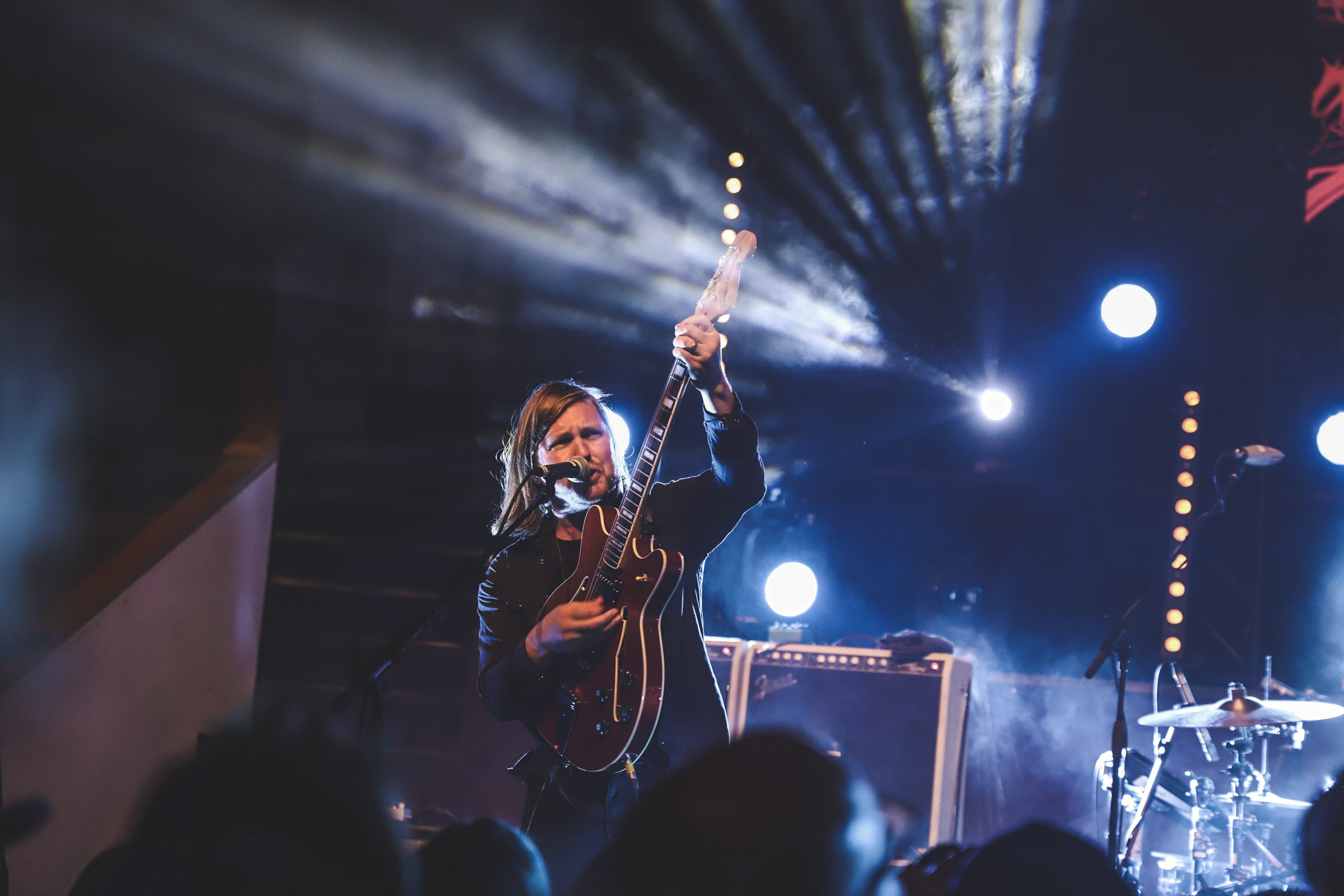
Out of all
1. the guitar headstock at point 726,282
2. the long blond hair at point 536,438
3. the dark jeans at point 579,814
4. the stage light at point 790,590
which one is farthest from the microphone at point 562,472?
the stage light at point 790,590

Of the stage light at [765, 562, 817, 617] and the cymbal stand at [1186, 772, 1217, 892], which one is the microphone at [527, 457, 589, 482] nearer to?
the stage light at [765, 562, 817, 617]

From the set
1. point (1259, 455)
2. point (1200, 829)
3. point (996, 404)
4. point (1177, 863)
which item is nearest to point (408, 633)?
point (1259, 455)

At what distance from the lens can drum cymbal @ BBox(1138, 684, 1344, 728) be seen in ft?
13.0

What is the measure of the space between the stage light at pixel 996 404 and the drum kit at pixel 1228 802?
247 cm

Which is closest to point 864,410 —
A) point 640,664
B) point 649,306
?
point 649,306

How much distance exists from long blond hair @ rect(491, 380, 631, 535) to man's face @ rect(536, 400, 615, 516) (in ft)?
0.07

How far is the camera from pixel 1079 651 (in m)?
6.49

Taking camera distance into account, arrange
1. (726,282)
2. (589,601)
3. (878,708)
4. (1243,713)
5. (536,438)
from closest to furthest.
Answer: (589,601) < (726,282) < (536,438) < (1243,713) < (878,708)

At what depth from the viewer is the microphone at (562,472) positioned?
2.37 m

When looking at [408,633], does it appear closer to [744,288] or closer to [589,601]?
[589,601]

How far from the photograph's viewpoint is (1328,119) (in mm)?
5625

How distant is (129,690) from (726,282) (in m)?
3.48

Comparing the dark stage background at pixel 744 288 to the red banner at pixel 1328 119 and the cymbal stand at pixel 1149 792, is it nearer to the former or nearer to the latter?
the red banner at pixel 1328 119

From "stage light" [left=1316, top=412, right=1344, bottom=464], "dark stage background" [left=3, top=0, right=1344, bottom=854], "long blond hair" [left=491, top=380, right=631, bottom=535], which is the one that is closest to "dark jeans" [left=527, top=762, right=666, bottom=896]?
"long blond hair" [left=491, top=380, right=631, bottom=535]
